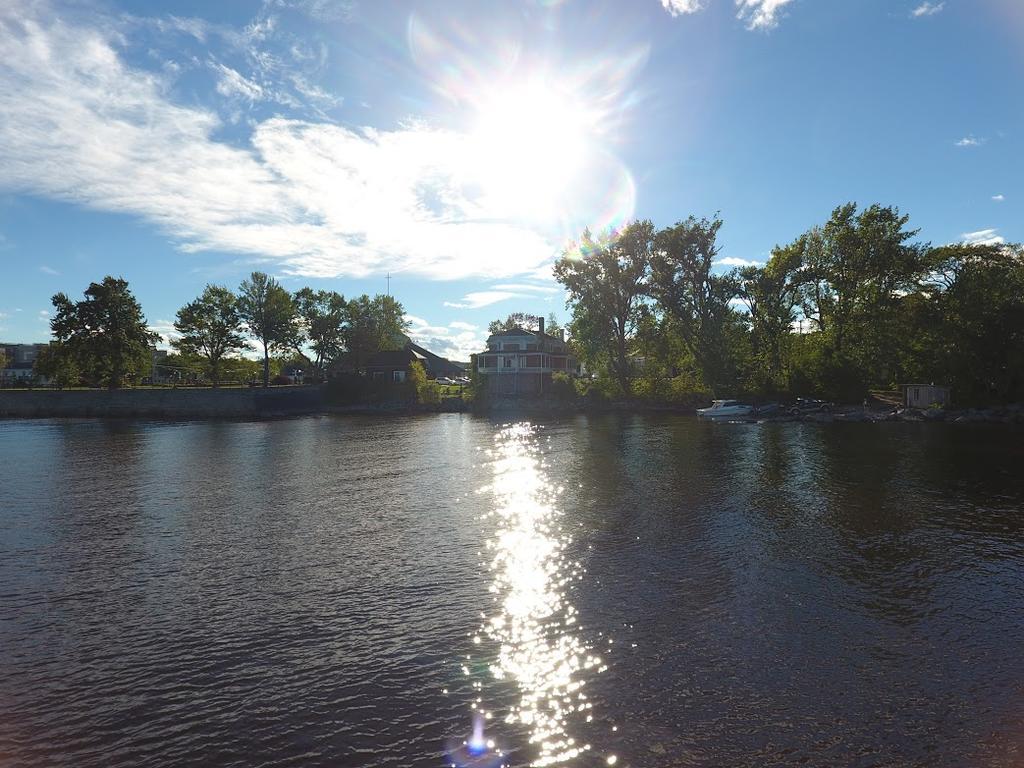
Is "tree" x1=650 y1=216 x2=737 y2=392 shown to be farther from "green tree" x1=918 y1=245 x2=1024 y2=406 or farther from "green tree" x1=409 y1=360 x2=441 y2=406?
"green tree" x1=409 y1=360 x2=441 y2=406

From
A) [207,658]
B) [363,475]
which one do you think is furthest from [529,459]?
[207,658]

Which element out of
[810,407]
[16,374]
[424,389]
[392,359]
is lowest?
[810,407]

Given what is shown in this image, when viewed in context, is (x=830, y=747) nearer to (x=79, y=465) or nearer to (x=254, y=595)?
(x=254, y=595)

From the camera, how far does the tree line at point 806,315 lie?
209 feet

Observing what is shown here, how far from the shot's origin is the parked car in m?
69.9

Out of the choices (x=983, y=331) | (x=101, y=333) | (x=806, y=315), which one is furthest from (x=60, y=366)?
(x=983, y=331)

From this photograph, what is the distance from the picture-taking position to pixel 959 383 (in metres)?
65.1

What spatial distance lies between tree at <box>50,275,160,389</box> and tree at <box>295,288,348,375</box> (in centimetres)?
3238

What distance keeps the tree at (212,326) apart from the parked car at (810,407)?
10457cm

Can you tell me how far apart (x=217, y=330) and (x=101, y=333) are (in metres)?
19.5

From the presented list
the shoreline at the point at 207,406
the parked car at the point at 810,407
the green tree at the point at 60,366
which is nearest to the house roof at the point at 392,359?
the shoreline at the point at 207,406

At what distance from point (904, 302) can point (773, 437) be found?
36280 millimetres

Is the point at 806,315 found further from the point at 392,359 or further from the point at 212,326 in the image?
the point at 212,326

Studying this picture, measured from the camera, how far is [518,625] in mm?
12906
